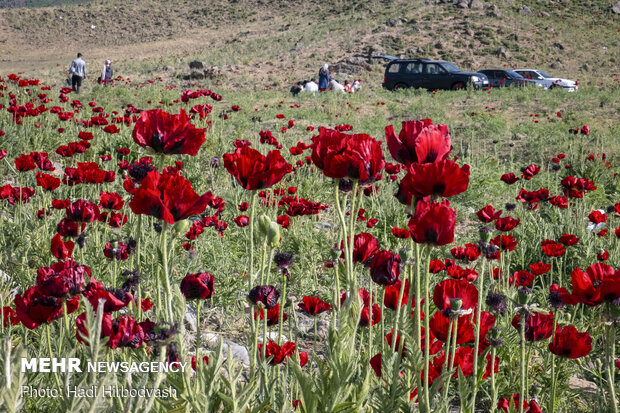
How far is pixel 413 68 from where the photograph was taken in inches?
675

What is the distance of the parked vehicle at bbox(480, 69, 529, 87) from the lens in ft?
56.8

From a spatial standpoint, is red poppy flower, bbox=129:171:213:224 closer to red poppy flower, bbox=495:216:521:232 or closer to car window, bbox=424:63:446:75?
red poppy flower, bbox=495:216:521:232

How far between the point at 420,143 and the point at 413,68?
1707 centimetres

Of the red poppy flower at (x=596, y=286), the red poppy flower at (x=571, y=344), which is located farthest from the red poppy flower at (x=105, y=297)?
the red poppy flower at (x=571, y=344)

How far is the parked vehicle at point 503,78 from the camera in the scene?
17.3 m

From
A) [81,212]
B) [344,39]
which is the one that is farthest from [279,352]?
[344,39]

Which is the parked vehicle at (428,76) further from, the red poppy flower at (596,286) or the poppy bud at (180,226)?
the poppy bud at (180,226)

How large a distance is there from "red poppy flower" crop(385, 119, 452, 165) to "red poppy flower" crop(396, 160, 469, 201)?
86 mm

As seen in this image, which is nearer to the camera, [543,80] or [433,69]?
[433,69]

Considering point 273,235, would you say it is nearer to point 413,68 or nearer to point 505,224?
point 505,224

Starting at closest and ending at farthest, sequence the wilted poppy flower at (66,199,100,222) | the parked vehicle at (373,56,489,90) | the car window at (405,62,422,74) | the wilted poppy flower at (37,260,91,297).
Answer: the wilted poppy flower at (37,260,91,297), the wilted poppy flower at (66,199,100,222), the parked vehicle at (373,56,489,90), the car window at (405,62,422,74)

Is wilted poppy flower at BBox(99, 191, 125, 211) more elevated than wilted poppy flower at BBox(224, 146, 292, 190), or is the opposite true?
wilted poppy flower at BBox(224, 146, 292, 190)

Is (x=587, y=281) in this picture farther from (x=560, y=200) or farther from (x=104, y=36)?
(x=104, y=36)

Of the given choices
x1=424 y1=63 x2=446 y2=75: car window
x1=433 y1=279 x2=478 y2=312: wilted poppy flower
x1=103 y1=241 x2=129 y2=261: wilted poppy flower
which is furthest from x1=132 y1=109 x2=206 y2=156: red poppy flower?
x1=424 y1=63 x2=446 y2=75: car window
